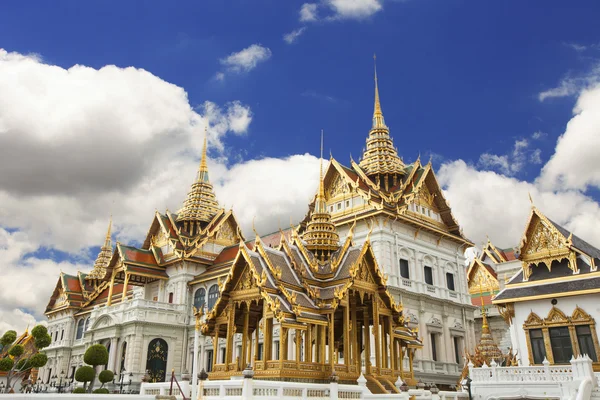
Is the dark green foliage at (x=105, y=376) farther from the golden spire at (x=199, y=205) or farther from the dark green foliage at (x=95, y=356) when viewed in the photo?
the golden spire at (x=199, y=205)

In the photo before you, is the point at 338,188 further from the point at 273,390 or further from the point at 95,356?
the point at 273,390

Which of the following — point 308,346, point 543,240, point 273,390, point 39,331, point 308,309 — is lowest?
point 273,390

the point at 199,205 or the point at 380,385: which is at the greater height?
the point at 199,205

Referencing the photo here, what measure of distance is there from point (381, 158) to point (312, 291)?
86.2 feet

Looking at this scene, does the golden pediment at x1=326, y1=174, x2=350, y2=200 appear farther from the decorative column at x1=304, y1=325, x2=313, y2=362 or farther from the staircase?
the decorative column at x1=304, y1=325, x2=313, y2=362

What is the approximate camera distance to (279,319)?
38.9 ft

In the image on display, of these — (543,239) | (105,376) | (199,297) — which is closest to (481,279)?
(543,239)

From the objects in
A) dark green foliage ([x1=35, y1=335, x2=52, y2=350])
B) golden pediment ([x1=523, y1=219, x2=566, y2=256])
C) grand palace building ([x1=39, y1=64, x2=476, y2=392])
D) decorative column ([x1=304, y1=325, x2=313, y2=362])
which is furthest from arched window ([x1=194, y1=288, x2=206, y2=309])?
decorative column ([x1=304, y1=325, x2=313, y2=362])

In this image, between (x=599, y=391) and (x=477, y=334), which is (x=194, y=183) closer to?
(x=477, y=334)

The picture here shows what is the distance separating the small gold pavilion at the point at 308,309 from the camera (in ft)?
40.1

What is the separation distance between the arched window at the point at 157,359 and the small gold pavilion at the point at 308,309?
2499cm

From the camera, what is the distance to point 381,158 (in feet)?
126

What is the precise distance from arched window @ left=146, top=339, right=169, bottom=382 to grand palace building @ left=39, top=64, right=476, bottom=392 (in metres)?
0.08

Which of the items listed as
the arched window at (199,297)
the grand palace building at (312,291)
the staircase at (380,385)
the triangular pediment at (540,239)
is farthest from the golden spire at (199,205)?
the staircase at (380,385)
